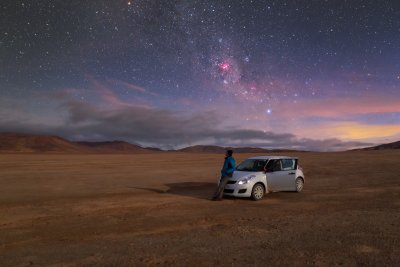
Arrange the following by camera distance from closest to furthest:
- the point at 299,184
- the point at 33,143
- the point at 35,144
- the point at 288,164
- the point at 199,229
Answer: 1. the point at 199,229
2. the point at 288,164
3. the point at 299,184
4. the point at 35,144
5. the point at 33,143

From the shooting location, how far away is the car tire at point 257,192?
1479 centimetres

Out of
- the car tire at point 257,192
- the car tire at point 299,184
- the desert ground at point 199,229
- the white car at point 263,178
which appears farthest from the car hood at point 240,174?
the car tire at point 299,184

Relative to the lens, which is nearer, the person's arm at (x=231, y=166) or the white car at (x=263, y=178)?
the white car at (x=263, y=178)

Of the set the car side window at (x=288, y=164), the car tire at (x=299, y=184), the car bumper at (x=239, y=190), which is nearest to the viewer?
the car bumper at (x=239, y=190)

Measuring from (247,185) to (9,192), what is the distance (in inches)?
435

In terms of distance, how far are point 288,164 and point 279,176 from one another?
0.97m

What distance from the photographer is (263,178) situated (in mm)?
15320

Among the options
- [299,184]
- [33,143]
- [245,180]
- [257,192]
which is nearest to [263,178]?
[257,192]

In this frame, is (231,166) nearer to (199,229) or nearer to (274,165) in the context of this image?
(274,165)

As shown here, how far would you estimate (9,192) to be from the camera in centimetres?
1800

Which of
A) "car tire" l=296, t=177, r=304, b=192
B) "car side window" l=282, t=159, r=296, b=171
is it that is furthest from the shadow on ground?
"car tire" l=296, t=177, r=304, b=192

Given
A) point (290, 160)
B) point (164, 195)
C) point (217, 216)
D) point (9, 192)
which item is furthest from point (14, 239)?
point (290, 160)

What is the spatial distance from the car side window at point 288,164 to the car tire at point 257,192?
186 cm

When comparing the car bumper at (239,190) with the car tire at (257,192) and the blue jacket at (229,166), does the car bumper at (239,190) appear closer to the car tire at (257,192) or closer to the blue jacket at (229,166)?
the car tire at (257,192)
